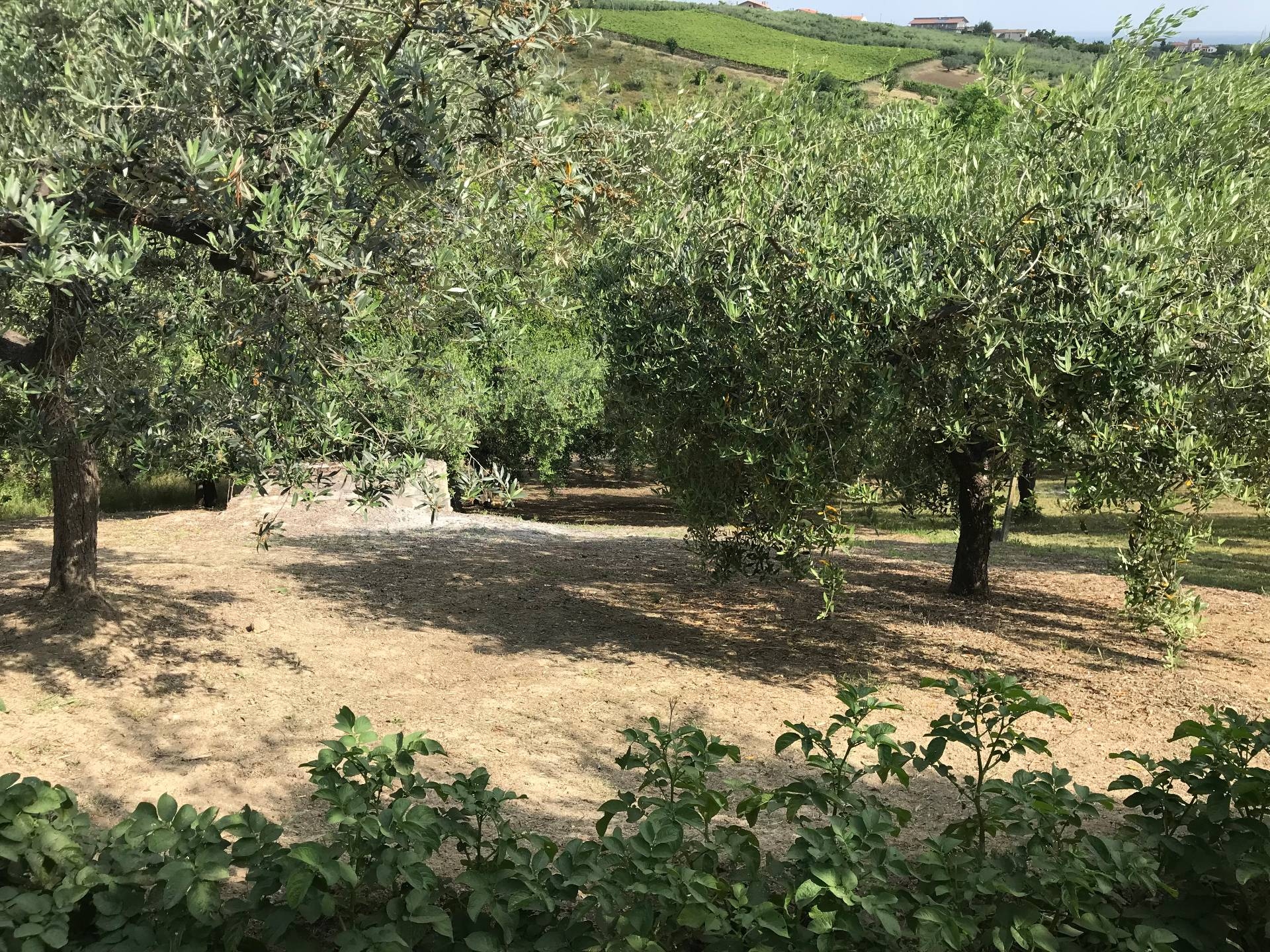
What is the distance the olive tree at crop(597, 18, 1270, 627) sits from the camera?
6.62 meters

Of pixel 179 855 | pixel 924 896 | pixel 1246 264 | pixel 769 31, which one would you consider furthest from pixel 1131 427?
pixel 769 31

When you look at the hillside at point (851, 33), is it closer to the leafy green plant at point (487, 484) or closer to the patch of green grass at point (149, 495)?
the patch of green grass at point (149, 495)

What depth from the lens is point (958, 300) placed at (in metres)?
6.91

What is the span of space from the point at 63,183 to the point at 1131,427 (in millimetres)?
6428

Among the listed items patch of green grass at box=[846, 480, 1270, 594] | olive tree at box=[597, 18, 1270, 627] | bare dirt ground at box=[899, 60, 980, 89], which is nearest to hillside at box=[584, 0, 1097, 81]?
bare dirt ground at box=[899, 60, 980, 89]

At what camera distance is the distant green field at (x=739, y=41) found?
3465 inches

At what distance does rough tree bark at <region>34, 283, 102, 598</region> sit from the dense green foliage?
10.6ft

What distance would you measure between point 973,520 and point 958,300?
4013mm

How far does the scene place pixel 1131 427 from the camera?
670 cm

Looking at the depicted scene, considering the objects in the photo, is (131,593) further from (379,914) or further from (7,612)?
(379,914)

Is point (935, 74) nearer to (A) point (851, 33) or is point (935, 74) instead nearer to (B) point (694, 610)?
(A) point (851, 33)

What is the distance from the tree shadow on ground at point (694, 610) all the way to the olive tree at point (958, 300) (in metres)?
1.26

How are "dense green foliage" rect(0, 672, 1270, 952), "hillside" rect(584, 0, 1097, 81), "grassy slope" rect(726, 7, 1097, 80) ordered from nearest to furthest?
1. "dense green foliage" rect(0, 672, 1270, 952)
2. "hillside" rect(584, 0, 1097, 81)
3. "grassy slope" rect(726, 7, 1097, 80)

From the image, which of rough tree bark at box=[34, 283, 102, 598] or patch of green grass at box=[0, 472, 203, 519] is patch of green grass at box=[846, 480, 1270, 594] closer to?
rough tree bark at box=[34, 283, 102, 598]
